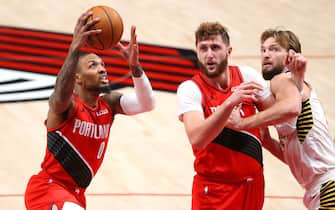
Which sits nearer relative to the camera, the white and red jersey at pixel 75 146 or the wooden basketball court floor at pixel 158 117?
the white and red jersey at pixel 75 146

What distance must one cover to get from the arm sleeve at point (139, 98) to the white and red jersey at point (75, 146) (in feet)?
1.02

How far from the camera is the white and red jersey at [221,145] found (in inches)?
209

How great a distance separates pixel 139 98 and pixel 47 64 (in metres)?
4.86

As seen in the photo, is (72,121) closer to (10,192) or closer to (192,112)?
(192,112)

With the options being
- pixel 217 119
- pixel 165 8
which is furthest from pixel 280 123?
pixel 165 8

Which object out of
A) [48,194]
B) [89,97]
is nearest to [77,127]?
[89,97]

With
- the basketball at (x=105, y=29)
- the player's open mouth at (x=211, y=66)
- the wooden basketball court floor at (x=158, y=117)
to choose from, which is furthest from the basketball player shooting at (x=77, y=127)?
the wooden basketball court floor at (x=158, y=117)

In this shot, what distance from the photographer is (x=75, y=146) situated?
228 inches

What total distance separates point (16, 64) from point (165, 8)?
2.90 m

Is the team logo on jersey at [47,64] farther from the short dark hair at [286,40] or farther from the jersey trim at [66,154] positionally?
the short dark hair at [286,40]

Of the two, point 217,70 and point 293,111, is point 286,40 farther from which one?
point 293,111

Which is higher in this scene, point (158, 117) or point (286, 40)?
point (286, 40)

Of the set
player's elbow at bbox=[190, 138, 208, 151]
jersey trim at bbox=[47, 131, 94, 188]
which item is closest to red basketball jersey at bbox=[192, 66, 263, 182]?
player's elbow at bbox=[190, 138, 208, 151]

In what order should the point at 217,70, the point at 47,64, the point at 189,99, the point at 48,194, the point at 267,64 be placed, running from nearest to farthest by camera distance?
the point at 189,99, the point at 217,70, the point at 267,64, the point at 48,194, the point at 47,64
